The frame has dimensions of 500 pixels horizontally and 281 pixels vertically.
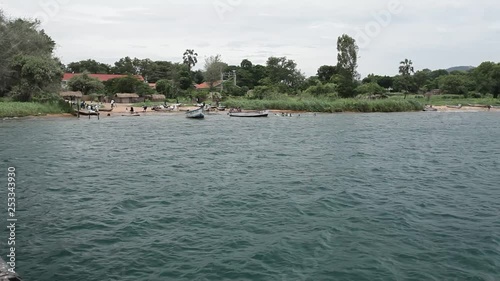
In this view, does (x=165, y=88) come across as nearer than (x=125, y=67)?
Yes

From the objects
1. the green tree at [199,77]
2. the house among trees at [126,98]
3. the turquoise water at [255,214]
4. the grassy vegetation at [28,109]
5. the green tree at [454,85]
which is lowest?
the turquoise water at [255,214]

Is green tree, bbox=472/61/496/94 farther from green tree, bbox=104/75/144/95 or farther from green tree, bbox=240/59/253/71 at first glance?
green tree, bbox=104/75/144/95

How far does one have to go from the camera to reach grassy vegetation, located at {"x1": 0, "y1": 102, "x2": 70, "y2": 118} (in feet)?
174

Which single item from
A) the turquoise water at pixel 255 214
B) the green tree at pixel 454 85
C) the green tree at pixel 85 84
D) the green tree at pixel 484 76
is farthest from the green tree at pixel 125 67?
the turquoise water at pixel 255 214

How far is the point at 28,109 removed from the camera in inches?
2176

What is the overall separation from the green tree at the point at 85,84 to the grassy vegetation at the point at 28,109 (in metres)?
33.2

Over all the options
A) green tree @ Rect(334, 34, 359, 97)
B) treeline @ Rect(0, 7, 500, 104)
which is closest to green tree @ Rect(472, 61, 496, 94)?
treeline @ Rect(0, 7, 500, 104)

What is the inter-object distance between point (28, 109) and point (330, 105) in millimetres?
51345

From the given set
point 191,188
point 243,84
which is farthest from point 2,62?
point 243,84

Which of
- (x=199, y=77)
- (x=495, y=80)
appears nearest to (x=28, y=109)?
(x=199, y=77)

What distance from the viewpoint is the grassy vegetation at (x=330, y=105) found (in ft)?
262

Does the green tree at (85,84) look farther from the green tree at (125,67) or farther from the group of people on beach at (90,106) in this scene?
the green tree at (125,67)

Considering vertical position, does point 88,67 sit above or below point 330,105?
above

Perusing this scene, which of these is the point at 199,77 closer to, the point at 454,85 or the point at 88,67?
the point at 88,67
